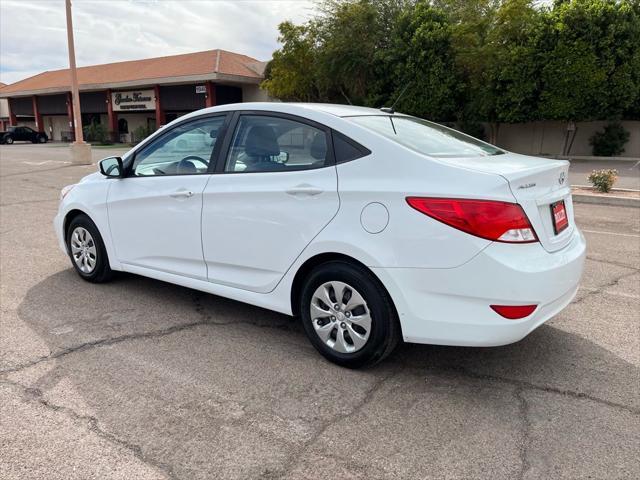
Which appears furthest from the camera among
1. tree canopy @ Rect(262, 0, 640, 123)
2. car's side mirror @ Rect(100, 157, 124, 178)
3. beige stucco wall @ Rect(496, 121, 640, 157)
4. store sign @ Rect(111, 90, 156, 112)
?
store sign @ Rect(111, 90, 156, 112)

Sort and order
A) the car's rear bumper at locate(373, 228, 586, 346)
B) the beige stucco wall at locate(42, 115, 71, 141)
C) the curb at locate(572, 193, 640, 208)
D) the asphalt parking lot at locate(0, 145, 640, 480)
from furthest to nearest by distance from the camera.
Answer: the beige stucco wall at locate(42, 115, 71, 141)
the curb at locate(572, 193, 640, 208)
the car's rear bumper at locate(373, 228, 586, 346)
the asphalt parking lot at locate(0, 145, 640, 480)

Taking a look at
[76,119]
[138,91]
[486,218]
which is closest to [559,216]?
[486,218]

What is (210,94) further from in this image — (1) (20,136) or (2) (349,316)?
(2) (349,316)

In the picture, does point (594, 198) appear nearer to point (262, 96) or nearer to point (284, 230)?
point (284, 230)

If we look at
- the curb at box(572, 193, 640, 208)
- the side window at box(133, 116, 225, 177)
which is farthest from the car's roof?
the curb at box(572, 193, 640, 208)

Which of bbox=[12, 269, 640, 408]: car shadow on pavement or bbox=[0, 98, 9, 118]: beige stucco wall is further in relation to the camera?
bbox=[0, 98, 9, 118]: beige stucco wall

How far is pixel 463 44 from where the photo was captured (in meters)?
25.5

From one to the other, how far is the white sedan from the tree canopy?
1571 cm

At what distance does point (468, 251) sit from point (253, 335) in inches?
73.0

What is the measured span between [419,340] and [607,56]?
23275mm

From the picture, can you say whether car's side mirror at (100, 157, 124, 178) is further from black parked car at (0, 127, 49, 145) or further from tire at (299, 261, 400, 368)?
black parked car at (0, 127, 49, 145)

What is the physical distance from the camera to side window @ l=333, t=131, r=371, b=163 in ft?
10.8

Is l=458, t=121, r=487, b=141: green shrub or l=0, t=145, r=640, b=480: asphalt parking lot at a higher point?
l=458, t=121, r=487, b=141: green shrub

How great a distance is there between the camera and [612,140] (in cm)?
2488
